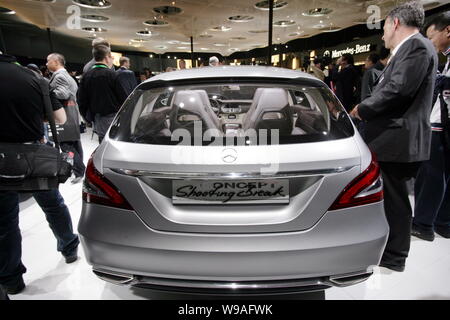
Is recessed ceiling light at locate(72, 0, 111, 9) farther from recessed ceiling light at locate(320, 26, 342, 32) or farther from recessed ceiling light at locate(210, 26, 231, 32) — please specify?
recessed ceiling light at locate(320, 26, 342, 32)

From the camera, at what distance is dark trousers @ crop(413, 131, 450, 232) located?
257 cm

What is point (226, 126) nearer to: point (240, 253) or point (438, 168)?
point (240, 253)

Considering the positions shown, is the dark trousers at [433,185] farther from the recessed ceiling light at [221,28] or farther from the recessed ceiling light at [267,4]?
the recessed ceiling light at [221,28]

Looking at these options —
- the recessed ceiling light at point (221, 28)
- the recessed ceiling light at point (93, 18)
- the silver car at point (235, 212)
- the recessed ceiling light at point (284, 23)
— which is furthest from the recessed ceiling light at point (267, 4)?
the silver car at point (235, 212)

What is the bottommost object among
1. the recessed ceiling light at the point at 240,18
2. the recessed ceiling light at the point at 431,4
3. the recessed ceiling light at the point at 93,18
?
the recessed ceiling light at the point at 431,4

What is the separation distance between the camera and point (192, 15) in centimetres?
1411

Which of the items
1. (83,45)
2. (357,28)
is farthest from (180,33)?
(357,28)

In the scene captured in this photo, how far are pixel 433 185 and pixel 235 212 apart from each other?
2206 mm

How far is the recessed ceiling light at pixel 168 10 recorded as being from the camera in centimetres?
1288

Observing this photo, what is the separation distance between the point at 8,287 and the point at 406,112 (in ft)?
9.41

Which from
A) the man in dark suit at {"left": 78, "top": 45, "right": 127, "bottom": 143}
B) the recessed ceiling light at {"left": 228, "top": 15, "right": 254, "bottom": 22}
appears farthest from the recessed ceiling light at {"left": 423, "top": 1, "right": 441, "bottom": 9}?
the man in dark suit at {"left": 78, "top": 45, "right": 127, "bottom": 143}

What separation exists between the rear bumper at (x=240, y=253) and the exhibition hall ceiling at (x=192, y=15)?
12343 millimetres

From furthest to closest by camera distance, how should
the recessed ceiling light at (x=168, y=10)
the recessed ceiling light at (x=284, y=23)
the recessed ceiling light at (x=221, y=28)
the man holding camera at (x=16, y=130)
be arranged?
the recessed ceiling light at (x=221, y=28), the recessed ceiling light at (x=284, y=23), the recessed ceiling light at (x=168, y=10), the man holding camera at (x=16, y=130)
